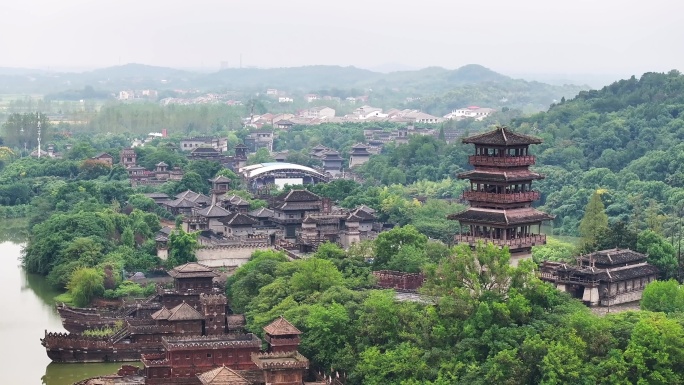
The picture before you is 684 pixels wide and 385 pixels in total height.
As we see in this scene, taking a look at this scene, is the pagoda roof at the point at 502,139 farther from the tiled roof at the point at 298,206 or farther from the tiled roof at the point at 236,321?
the tiled roof at the point at 298,206

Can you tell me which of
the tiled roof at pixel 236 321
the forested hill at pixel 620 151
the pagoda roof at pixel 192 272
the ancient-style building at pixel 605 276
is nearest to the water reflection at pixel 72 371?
the tiled roof at pixel 236 321

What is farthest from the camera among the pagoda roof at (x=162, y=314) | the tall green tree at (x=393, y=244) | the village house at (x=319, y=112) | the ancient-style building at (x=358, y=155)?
the village house at (x=319, y=112)

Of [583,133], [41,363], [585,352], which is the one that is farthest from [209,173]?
[585,352]

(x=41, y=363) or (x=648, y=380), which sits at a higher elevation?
(x=648, y=380)

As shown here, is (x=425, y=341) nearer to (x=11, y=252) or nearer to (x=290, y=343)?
(x=290, y=343)

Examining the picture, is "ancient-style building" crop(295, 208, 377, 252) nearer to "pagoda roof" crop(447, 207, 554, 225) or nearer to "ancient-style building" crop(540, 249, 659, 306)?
"ancient-style building" crop(540, 249, 659, 306)

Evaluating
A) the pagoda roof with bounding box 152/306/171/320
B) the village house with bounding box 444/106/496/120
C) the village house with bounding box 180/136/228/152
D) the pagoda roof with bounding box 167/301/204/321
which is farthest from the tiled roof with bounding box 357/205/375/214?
the village house with bounding box 444/106/496/120
